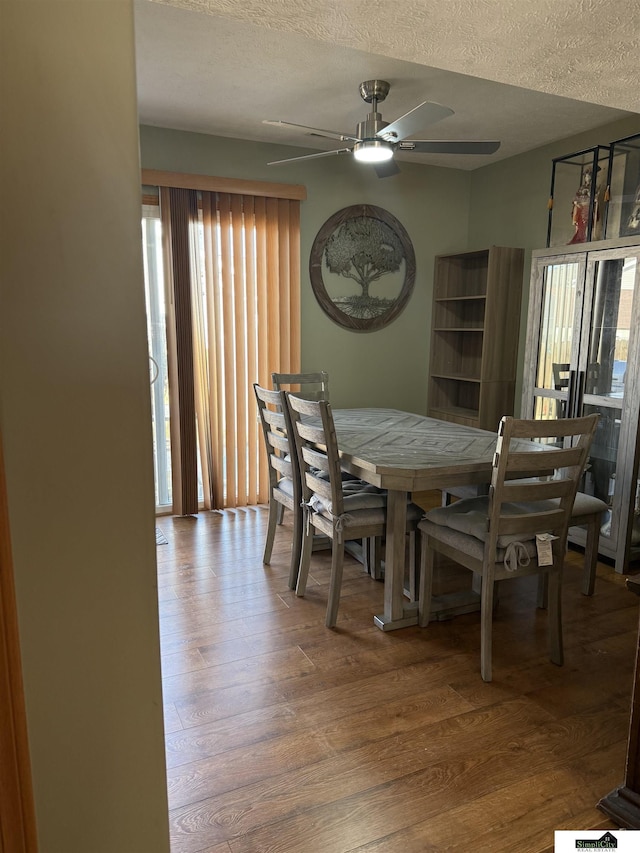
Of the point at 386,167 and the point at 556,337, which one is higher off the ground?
A: the point at 386,167

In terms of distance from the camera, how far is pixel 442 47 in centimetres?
131

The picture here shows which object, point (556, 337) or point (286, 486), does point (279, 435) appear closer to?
point (286, 486)

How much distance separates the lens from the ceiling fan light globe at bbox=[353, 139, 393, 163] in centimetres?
278

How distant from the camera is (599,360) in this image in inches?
131

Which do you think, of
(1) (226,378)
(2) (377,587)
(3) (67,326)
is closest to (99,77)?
(3) (67,326)

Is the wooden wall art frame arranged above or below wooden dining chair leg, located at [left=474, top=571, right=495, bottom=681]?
above

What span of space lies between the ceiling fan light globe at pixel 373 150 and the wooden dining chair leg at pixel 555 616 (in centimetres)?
209

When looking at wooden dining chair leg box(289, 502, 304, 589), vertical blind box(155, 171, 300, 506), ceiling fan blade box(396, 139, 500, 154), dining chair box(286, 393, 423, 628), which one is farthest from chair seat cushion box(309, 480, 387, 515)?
ceiling fan blade box(396, 139, 500, 154)

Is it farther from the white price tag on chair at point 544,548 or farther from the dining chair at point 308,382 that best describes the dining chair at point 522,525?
the dining chair at point 308,382

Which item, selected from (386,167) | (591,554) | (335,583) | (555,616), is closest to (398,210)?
(386,167)

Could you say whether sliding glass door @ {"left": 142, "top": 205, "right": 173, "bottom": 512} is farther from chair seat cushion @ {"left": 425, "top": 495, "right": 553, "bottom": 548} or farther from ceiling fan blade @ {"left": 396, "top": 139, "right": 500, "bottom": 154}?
chair seat cushion @ {"left": 425, "top": 495, "right": 553, "bottom": 548}

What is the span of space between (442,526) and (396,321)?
2.58 m

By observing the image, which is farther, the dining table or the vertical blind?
the vertical blind

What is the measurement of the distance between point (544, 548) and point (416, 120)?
1871 mm
